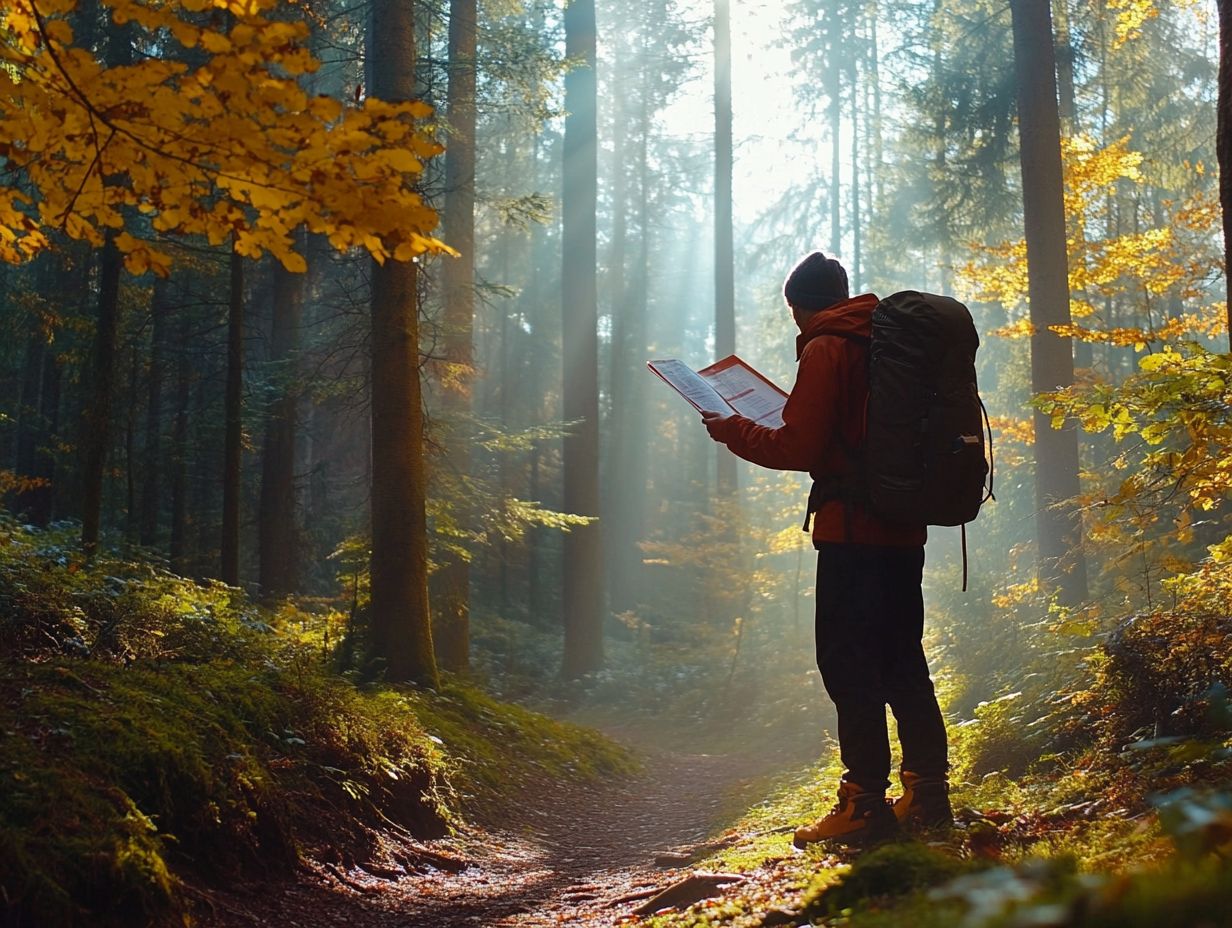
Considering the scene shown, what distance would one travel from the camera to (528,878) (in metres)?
5.22

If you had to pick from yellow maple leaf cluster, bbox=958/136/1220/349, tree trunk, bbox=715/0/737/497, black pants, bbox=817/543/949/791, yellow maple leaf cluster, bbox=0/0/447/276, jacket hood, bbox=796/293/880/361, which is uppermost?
tree trunk, bbox=715/0/737/497

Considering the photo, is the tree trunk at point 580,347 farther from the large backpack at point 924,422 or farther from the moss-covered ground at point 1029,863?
the large backpack at point 924,422

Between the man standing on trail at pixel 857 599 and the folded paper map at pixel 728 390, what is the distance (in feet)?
1.10

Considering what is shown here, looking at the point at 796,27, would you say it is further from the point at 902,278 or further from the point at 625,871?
the point at 625,871

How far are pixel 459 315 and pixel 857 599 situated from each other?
1120 cm

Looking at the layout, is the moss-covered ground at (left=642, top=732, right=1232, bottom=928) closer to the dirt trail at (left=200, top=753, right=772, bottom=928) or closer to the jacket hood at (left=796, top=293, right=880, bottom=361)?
the dirt trail at (left=200, top=753, right=772, bottom=928)

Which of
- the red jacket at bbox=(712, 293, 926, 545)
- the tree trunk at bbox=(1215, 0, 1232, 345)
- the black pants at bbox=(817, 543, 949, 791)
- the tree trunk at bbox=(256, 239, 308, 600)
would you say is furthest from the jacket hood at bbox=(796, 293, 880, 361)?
the tree trunk at bbox=(256, 239, 308, 600)

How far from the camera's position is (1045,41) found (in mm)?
12305

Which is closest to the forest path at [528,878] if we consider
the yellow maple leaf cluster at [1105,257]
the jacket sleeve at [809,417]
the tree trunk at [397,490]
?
the tree trunk at [397,490]

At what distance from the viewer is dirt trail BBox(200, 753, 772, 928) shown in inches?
158

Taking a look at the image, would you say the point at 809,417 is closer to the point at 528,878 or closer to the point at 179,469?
the point at 528,878

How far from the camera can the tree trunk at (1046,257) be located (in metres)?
11.8

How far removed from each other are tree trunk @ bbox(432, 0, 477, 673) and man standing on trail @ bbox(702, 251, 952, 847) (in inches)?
308

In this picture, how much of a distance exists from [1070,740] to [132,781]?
473 centimetres
